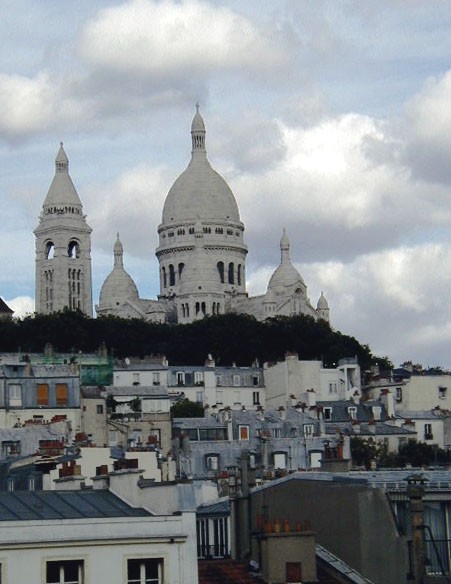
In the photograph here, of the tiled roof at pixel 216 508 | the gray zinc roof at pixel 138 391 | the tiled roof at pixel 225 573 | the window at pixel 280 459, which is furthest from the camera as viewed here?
the gray zinc roof at pixel 138 391

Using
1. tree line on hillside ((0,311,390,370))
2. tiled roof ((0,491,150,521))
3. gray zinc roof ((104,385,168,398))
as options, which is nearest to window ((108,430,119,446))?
gray zinc roof ((104,385,168,398))

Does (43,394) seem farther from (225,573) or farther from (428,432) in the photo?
(225,573)

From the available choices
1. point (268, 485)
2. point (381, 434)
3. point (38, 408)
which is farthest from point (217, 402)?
point (268, 485)

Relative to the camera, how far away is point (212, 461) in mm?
77375

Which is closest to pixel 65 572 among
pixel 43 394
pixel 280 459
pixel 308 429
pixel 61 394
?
pixel 280 459

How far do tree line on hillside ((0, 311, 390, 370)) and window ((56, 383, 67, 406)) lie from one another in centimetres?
6466

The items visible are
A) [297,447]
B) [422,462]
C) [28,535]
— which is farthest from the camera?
[422,462]

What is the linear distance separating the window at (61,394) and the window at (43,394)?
0.51m

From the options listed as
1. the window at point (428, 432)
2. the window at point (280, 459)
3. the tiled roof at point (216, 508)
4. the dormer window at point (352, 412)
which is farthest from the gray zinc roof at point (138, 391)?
the tiled roof at point (216, 508)

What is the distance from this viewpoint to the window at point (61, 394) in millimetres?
89938

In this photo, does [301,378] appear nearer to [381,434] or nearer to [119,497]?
[381,434]

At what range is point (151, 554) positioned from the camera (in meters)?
28.0

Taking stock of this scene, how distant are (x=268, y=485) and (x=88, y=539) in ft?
20.1

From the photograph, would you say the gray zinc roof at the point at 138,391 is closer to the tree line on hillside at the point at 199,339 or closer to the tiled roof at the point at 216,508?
the tree line on hillside at the point at 199,339
